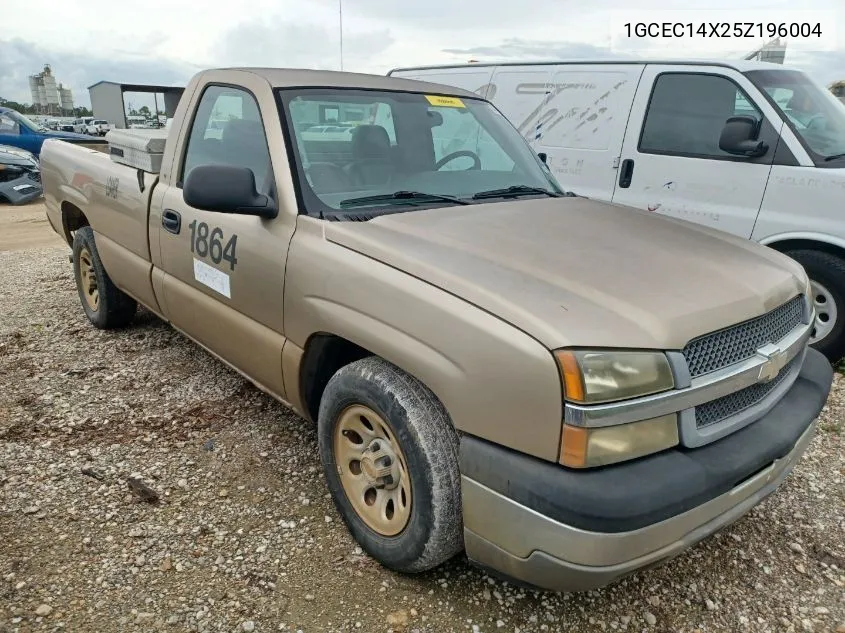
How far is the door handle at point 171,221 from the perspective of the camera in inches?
128

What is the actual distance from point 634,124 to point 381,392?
380 cm

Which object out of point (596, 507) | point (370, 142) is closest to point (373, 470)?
point (596, 507)

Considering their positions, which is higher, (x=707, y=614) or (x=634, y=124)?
(x=634, y=124)

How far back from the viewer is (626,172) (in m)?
5.04

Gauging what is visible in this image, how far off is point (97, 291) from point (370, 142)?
2.84 metres

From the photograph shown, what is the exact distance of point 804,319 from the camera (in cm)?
249

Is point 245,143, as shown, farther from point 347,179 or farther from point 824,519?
point 824,519

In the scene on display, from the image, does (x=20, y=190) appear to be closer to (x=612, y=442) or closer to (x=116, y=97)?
(x=116, y=97)

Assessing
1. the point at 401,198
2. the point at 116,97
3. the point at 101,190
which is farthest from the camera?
the point at 116,97

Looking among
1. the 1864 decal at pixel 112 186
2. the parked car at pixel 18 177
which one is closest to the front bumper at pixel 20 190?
the parked car at pixel 18 177

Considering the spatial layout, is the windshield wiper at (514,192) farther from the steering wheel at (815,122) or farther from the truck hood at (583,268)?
the steering wheel at (815,122)

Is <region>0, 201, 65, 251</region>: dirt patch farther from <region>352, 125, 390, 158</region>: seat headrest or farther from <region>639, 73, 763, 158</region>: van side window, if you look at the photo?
<region>639, 73, 763, 158</region>: van side window

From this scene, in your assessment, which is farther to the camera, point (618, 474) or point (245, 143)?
point (245, 143)

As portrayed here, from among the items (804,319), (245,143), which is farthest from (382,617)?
(245,143)
